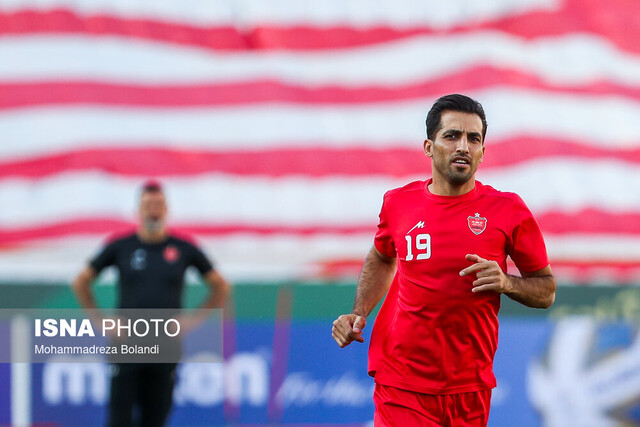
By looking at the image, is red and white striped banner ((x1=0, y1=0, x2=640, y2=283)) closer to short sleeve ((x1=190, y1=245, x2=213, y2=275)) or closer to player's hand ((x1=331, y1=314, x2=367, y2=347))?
short sleeve ((x1=190, y1=245, x2=213, y2=275))

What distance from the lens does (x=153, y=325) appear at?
18.9 ft

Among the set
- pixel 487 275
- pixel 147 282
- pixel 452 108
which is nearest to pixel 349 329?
pixel 487 275

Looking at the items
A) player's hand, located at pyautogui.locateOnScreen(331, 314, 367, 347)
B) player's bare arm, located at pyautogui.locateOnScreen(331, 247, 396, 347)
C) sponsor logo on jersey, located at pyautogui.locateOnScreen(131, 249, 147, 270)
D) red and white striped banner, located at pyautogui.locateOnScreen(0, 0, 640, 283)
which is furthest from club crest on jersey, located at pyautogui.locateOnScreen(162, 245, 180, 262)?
player's hand, located at pyautogui.locateOnScreen(331, 314, 367, 347)

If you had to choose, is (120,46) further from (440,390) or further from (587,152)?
(440,390)

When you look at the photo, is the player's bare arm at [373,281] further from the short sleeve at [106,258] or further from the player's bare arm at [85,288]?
the player's bare arm at [85,288]

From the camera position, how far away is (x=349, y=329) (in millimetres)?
3266

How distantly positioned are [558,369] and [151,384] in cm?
323

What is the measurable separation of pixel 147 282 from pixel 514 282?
3179 mm

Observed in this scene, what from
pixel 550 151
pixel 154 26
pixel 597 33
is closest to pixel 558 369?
pixel 550 151

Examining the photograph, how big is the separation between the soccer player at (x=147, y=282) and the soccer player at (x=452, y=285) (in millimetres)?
2648

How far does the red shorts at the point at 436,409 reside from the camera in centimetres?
316

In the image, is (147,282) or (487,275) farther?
(147,282)

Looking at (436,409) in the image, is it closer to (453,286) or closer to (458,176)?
(453,286)

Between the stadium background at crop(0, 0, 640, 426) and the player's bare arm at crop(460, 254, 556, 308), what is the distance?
442cm
